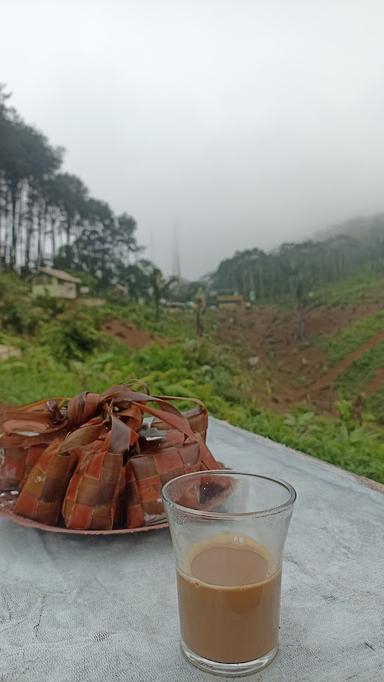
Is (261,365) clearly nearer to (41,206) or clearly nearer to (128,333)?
(128,333)

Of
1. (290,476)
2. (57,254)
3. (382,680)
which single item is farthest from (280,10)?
(57,254)

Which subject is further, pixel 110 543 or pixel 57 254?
pixel 57 254

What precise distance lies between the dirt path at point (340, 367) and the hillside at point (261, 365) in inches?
0.4

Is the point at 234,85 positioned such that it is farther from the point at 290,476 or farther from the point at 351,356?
the point at 290,476

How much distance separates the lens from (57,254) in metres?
12.5

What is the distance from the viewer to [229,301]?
6.06 m

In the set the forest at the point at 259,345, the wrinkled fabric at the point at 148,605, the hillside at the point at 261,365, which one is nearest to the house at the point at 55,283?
the forest at the point at 259,345

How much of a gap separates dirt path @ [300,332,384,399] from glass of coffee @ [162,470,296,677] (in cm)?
403

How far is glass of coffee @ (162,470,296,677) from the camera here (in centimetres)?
51

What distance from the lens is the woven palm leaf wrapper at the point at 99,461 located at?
760 mm

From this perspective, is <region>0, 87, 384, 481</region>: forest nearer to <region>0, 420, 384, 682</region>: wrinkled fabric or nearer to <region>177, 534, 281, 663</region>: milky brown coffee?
A: <region>0, 420, 384, 682</region>: wrinkled fabric

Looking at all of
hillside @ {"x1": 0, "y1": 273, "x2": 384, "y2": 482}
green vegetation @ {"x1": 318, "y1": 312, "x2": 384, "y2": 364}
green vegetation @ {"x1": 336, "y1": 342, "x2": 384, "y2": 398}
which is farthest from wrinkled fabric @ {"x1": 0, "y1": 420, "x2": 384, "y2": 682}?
green vegetation @ {"x1": 318, "y1": 312, "x2": 384, "y2": 364}

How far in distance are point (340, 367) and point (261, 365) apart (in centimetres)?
91

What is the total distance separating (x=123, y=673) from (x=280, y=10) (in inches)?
265
